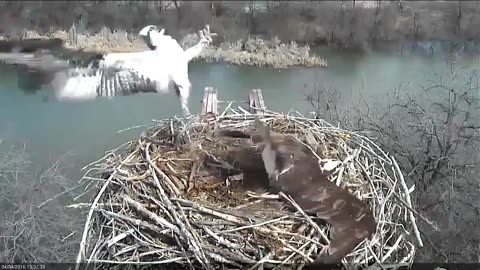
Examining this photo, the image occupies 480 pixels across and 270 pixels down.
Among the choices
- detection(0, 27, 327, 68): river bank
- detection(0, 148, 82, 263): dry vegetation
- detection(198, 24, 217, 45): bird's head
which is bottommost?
detection(0, 148, 82, 263): dry vegetation

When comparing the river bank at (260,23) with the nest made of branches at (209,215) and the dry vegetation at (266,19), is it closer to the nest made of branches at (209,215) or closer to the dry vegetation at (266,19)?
the dry vegetation at (266,19)

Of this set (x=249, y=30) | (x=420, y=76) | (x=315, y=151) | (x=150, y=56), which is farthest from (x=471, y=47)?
(x=315, y=151)

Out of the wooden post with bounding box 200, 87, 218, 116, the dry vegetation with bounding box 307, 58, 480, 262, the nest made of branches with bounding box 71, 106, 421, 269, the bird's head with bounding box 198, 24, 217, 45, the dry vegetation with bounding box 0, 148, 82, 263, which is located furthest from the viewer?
the dry vegetation with bounding box 307, 58, 480, 262

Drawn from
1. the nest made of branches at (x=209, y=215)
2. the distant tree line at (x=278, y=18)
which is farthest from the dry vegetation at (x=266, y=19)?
the nest made of branches at (x=209, y=215)

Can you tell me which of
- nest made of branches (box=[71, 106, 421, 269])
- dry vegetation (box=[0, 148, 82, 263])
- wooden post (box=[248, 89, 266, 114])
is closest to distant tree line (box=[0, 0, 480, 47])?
wooden post (box=[248, 89, 266, 114])

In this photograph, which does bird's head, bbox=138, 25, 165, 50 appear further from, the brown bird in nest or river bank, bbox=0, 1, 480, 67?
the brown bird in nest

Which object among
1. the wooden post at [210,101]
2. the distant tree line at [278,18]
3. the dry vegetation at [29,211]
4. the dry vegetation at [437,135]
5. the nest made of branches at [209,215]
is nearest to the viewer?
the nest made of branches at [209,215]

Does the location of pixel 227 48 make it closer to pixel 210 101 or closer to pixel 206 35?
pixel 206 35

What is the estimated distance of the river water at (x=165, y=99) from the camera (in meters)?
2.26

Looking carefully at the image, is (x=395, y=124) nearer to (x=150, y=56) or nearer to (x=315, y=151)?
(x=150, y=56)

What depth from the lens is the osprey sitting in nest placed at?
83.4 inches

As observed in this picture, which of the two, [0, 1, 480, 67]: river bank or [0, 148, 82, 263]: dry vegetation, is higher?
[0, 1, 480, 67]: river bank

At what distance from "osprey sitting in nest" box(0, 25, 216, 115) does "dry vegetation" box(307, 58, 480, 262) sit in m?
0.70

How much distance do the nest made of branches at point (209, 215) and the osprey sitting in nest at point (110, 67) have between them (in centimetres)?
92
